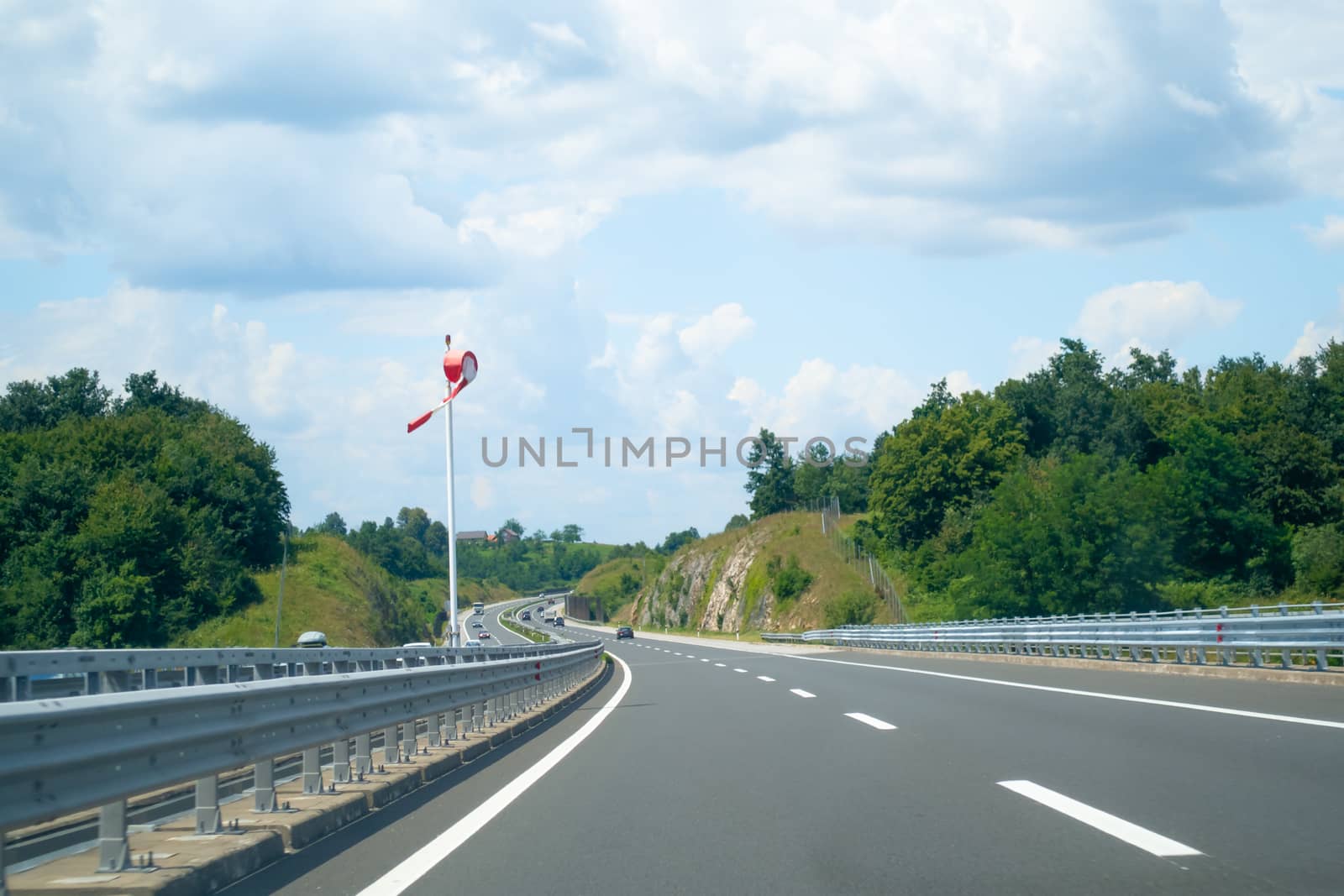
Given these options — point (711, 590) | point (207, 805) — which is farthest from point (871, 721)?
point (711, 590)

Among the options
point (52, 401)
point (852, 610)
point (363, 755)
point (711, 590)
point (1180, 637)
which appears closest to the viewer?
point (363, 755)

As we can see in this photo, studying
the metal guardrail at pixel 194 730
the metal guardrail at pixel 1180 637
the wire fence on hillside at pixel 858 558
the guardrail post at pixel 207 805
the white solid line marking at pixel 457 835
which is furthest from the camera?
the wire fence on hillside at pixel 858 558

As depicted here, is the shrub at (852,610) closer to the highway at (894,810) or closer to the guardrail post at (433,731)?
the highway at (894,810)

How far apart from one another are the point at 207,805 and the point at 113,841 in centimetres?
115

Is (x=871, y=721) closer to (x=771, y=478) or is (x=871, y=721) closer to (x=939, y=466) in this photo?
(x=939, y=466)

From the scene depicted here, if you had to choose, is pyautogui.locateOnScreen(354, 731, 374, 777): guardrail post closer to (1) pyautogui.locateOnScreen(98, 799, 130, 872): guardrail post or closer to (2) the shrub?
(1) pyautogui.locateOnScreen(98, 799, 130, 872): guardrail post

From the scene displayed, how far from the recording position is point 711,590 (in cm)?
13888

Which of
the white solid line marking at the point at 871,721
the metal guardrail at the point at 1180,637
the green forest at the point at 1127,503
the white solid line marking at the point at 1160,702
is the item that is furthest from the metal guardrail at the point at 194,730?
the green forest at the point at 1127,503

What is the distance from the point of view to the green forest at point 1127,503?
72.2m

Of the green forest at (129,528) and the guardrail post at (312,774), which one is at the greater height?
the green forest at (129,528)

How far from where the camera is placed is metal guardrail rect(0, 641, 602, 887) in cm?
479

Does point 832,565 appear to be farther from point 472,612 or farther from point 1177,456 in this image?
point 472,612

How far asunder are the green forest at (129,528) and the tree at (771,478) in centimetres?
8333

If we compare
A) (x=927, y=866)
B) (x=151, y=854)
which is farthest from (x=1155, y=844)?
(x=151, y=854)
